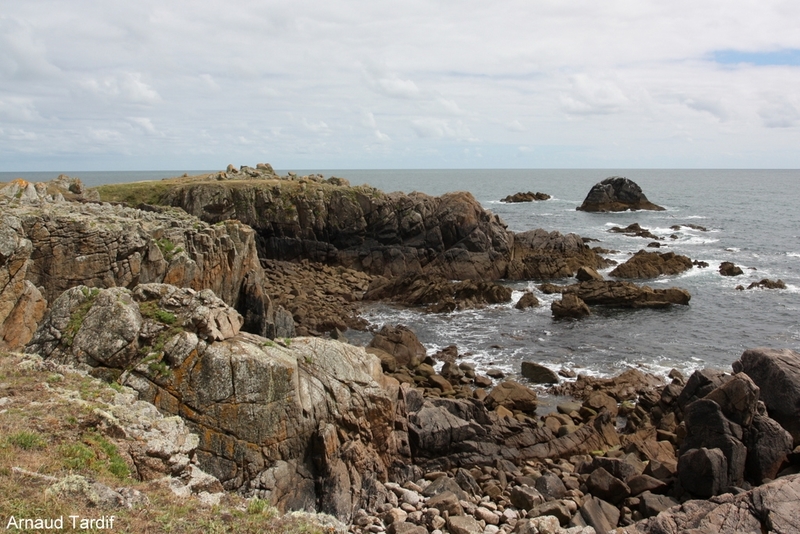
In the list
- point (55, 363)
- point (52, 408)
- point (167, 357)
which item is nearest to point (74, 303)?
point (55, 363)

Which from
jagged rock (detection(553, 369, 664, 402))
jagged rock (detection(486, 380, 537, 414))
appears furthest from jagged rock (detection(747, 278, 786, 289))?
jagged rock (detection(486, 380, 537, 414))

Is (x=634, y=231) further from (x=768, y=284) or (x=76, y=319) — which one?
(x=76, y=319)

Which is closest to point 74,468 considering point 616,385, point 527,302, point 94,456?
point 94,456

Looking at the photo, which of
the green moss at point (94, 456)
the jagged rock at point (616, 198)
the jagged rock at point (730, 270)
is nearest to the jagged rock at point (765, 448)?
the green moss at point (94, 456)

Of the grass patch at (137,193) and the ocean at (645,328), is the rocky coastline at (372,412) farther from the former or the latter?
the grass patch at (137,193)

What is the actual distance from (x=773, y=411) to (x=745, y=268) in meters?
49.5

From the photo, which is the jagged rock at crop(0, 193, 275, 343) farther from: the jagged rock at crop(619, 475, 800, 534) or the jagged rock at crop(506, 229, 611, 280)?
the jagged rock at crop(506, 229, 611, 280)

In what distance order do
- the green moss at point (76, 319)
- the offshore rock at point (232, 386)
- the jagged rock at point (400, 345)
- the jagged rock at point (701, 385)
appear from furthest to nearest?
1. the jagged rock at point (400, 345)
2. the jagged rock at point (701, 385)
3. the green moss at point (76, 319)
4. the offshore rock at point (232, 386)

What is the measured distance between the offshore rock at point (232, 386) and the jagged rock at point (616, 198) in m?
111

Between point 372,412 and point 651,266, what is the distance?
166ft

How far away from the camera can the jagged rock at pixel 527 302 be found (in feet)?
159

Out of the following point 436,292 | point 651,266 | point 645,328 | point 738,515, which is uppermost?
point 651,266

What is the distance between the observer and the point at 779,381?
2167cm

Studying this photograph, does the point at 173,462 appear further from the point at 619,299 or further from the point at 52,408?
the point at 619,299
